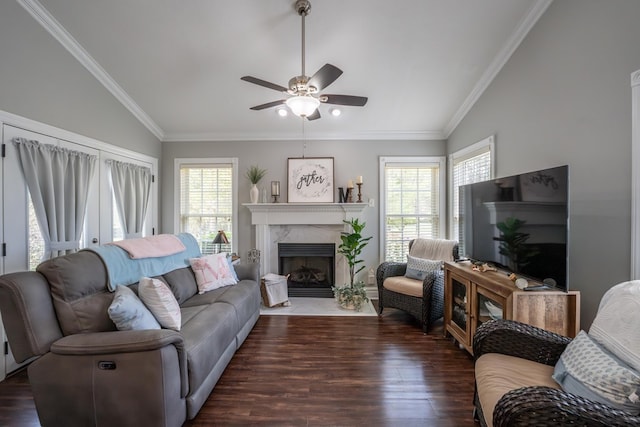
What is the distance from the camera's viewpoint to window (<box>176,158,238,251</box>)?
4.41 m

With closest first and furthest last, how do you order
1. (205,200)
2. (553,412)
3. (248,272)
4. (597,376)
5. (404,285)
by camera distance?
(553,412), (597,376), (404,285), (248,272), (205,200)

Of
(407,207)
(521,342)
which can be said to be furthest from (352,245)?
(521,342)

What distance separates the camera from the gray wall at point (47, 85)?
2234mm

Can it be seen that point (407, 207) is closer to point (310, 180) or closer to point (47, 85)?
point (310, 180)

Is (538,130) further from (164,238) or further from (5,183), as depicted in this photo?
(5,183)

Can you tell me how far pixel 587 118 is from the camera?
6.53 ft

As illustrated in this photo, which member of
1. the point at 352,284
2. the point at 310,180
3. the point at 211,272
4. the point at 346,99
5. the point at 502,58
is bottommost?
the point at 352,284

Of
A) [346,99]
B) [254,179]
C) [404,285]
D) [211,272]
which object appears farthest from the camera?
[254,179]

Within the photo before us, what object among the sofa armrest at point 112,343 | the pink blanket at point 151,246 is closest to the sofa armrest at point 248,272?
the pink blanket at point 151,246

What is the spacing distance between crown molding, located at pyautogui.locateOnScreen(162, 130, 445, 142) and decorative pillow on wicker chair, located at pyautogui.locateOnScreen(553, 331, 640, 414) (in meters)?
3.40

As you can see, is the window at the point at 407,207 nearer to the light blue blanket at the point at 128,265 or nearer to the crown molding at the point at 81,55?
the light blue blanket at the point at 128,265

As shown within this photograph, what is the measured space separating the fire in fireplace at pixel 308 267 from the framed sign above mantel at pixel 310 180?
744mm

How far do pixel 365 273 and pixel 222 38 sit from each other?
3540mm

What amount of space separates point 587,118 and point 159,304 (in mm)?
3295
